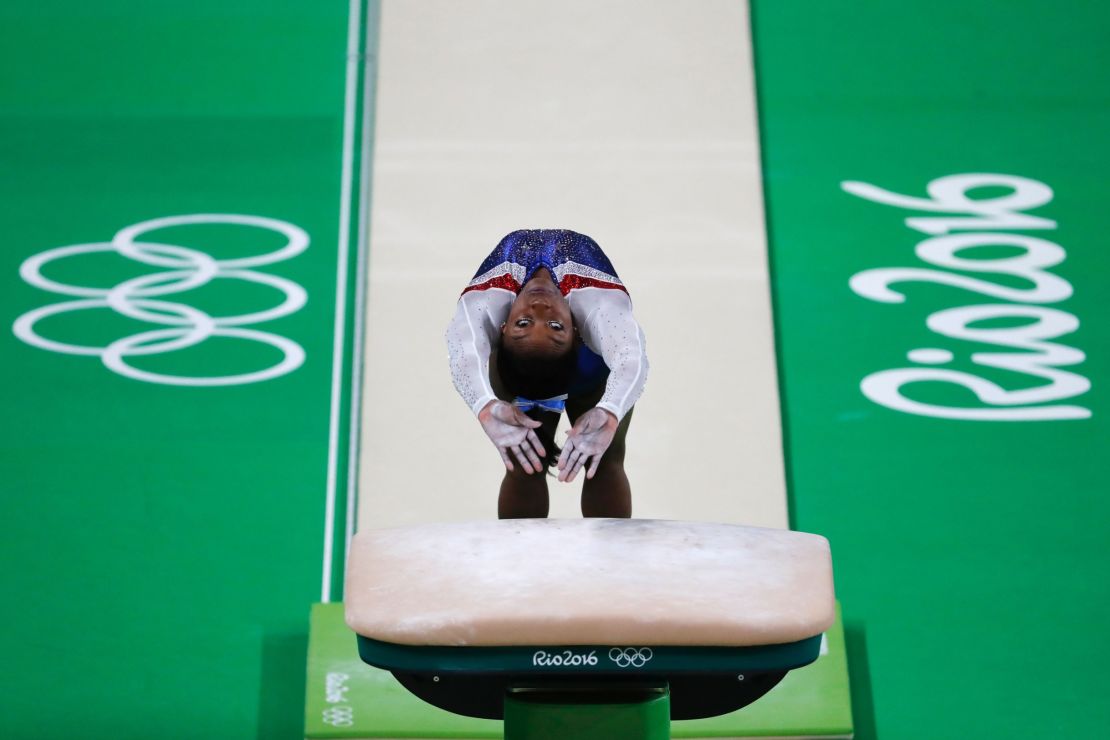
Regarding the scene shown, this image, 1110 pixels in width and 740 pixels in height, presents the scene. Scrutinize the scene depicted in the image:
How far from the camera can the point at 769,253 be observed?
3.92 meters

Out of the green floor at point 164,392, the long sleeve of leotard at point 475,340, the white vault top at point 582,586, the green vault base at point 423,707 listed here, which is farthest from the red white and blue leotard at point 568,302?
the green floor at point 164,392

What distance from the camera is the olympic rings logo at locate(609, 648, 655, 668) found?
61.8 inches

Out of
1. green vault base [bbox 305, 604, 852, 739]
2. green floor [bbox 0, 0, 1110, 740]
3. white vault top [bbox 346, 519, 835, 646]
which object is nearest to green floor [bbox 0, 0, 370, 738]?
green floor [bbox 0, 0, 1110, 740]

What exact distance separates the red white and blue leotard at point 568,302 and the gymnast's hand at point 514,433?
3 centimetres

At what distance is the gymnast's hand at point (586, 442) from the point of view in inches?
74.7

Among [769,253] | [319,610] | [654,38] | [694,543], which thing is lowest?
[694,543]

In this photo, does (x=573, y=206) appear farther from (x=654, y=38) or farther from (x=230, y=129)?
(x=230, y=129)

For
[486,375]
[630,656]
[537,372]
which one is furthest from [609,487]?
[630,656]

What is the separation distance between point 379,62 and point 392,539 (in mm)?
2737

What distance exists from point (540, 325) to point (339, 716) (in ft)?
4.70

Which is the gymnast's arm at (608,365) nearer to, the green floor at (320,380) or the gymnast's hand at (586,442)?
the gymnast's hand at (586,442)

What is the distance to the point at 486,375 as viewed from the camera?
205cm

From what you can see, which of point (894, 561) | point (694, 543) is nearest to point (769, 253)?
point (894, 561)

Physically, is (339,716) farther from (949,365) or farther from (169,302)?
(949,365)
